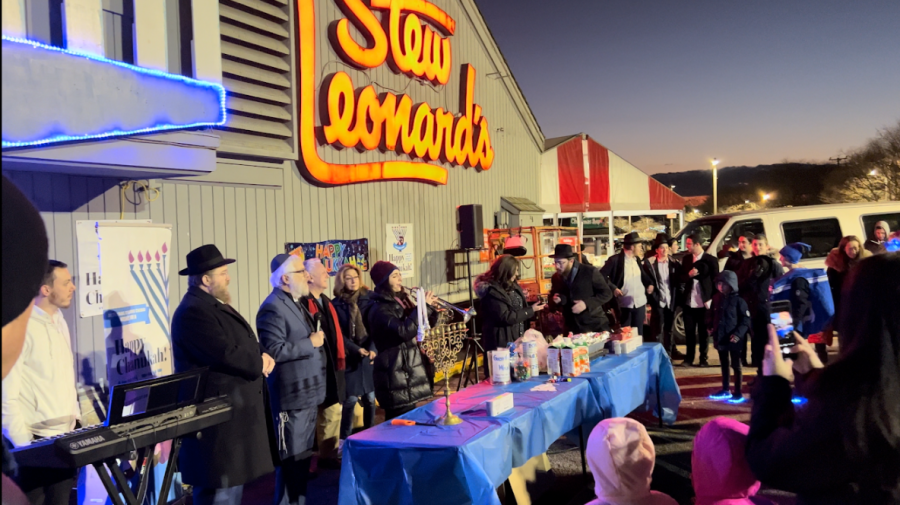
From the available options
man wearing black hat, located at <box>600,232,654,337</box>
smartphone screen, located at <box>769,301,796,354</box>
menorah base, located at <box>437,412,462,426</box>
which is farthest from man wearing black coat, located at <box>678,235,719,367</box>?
menorah base, located at <box>437,412,462,426</box>

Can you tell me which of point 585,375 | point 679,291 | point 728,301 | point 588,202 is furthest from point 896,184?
point 585,375

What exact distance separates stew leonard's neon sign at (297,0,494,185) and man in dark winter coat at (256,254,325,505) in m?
3.57

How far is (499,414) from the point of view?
391cm

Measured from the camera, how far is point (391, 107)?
9945 mm

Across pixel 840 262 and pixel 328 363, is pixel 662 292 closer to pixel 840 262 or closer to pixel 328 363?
pixel 840 262

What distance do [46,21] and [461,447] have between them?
390cm

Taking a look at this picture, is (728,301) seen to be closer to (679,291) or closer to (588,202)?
(679,291)

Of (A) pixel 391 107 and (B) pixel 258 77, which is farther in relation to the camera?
(A) pixel 391 107

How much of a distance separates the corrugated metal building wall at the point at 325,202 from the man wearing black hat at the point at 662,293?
3593mm

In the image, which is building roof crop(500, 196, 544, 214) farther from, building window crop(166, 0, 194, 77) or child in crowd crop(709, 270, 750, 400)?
building window crop(166, 0, 194, 77)

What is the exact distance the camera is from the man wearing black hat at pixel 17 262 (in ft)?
2.95

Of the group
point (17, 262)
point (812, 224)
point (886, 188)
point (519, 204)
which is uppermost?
point (886, 188)

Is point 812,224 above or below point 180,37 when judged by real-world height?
below

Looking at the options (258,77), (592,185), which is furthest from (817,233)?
(258,77)
